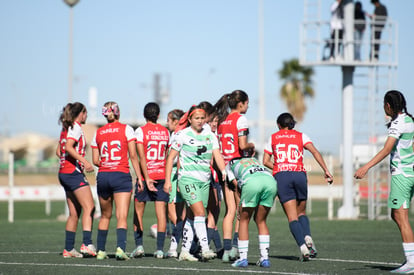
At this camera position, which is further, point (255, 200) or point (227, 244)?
point (227, 244)

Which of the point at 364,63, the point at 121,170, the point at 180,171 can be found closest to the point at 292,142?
the point at 180,171

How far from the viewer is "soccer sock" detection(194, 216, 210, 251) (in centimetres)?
1107

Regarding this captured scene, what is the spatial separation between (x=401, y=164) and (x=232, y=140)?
8.29 feet

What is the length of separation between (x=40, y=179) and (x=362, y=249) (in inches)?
2135

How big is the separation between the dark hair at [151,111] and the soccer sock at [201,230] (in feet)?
6.32

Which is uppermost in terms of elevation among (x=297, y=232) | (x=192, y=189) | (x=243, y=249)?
(x=192, y=189)

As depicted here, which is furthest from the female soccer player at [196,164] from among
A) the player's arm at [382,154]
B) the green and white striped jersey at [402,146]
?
the green and white striped jersey at [402,146]

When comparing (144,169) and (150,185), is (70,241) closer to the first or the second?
(150,185)

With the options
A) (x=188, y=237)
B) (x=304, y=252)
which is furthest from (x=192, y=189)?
(x=304, y=252)

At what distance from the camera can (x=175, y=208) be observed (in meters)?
13.0

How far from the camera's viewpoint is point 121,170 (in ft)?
38.1

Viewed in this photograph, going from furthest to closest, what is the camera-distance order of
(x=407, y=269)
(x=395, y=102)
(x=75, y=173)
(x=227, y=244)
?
(x=75, y=173), (x=227, y=244), (x=395, y=102), (x=407, y=269)

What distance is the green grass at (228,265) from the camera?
10.1m

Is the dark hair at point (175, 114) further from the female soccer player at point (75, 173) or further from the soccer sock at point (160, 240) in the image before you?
the soccer sock at point (160, 240)
